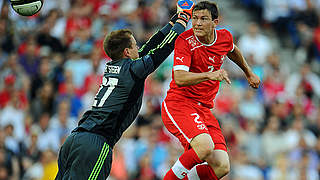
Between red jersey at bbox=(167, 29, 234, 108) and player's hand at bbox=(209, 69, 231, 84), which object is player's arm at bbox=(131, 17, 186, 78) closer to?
red jersey at bbox=(167, 29, 234, 108)

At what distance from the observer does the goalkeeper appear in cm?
653

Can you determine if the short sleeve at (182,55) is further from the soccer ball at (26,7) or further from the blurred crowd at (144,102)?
the blurred crowd at (144,102)

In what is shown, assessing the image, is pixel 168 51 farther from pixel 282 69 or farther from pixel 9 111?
pixel 282 69

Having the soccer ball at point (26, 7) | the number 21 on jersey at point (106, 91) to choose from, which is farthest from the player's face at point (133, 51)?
the soccer ball at point (26, 7)

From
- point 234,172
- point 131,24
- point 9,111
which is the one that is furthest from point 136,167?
point 131,24

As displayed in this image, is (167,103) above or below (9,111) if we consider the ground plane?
above

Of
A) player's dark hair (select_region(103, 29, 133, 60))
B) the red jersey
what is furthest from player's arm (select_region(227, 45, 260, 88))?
player's dark hair (select_region(103, 29, 133, 60))

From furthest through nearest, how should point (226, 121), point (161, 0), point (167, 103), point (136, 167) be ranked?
point (161, 0)
point (226, 121)
point (136, 167)
point (167, 103)

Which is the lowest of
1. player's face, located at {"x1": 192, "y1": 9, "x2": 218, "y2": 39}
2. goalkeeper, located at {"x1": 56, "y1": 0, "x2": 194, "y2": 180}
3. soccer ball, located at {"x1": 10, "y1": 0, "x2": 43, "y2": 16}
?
goalkeeper, located at {"x1": 56, "y1": 0, "x2": 194, "y2": 180}

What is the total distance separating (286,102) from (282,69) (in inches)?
63.7

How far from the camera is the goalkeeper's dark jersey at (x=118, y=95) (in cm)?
671

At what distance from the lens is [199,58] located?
7172mm

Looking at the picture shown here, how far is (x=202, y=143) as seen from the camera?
6906 mm

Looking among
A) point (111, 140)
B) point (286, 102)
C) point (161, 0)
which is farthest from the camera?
point (161, 0)
